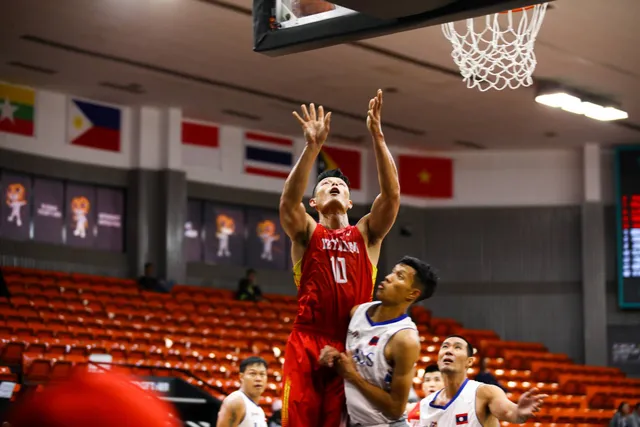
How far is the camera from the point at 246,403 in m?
8.80

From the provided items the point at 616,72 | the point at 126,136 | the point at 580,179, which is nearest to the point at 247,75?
the point at 126,136

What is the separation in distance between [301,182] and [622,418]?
12977mm

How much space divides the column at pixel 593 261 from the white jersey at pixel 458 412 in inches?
682

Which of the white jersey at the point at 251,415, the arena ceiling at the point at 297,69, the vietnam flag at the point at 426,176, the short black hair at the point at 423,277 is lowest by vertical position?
the white jersey at the point at 251,415

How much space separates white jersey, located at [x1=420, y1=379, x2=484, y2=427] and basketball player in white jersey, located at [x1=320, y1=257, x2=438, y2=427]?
4.29ft

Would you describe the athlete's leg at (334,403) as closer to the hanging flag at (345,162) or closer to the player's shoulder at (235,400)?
the player's shoulder at (235,400)

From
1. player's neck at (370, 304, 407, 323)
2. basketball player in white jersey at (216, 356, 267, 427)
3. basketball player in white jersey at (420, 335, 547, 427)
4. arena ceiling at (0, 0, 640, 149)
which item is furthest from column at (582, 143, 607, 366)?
player's neck at (370, 304, 407, 323)

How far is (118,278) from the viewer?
20.6 meters

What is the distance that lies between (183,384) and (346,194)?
789 cm

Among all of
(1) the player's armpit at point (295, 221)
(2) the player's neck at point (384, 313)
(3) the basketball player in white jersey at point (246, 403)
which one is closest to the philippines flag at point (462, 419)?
(2) the player's neck at point (384, 313)

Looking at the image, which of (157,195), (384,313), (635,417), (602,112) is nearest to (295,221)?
(384,313)

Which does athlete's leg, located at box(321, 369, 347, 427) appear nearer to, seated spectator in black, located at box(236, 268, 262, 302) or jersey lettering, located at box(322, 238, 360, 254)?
jersey lettering, located at box(322, 238, 360, 254)

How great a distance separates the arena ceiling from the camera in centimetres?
1638

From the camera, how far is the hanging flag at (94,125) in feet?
68.8
